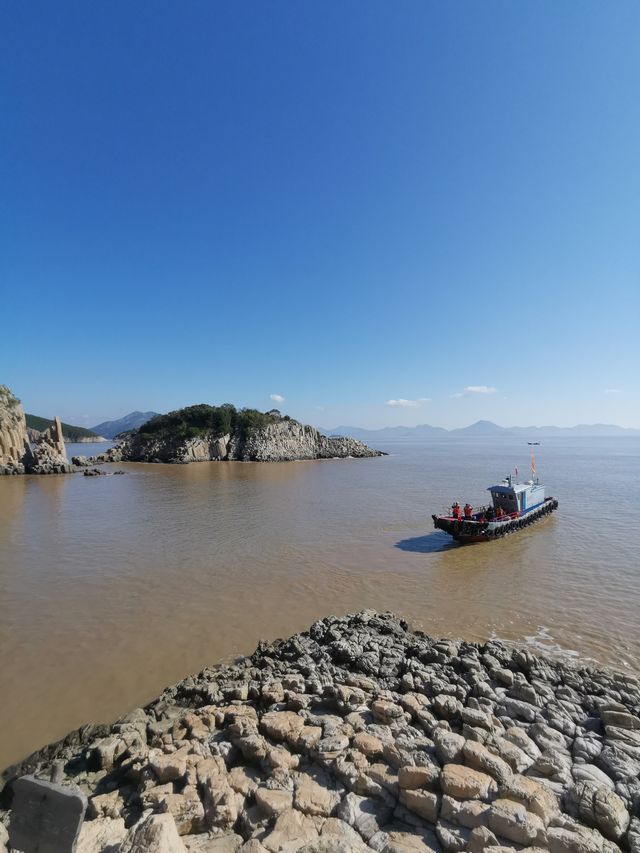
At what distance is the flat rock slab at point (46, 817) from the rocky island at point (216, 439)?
204ft

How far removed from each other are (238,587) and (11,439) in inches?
1916

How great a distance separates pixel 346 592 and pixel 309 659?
4865mm

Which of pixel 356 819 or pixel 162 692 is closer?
pixel 356 819

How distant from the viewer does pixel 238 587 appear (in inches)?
507

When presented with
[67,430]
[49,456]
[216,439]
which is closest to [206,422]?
[216,439]

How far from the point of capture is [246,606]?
1149 centimetres

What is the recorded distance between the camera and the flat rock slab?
11.1ft

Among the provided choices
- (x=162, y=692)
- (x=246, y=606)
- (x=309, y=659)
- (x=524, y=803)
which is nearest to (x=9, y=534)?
(x=246, y=606)

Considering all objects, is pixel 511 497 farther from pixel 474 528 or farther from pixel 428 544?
pixel 428 544

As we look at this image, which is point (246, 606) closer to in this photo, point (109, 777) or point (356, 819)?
point (109, 777)

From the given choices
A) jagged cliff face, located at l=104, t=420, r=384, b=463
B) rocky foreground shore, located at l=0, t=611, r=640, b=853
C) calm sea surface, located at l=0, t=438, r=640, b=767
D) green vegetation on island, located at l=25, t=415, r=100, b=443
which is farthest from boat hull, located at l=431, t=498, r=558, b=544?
green vegetation on island, located at l=25, t=415, r=100, b=443

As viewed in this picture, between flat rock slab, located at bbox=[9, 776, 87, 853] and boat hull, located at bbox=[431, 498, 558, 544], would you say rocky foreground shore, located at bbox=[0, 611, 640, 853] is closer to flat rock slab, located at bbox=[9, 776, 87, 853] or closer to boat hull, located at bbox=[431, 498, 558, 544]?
flat rock slab, located at bbox=[9, 776, 87, 853]

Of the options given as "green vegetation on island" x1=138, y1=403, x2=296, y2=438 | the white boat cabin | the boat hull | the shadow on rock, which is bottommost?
the shadow on rock

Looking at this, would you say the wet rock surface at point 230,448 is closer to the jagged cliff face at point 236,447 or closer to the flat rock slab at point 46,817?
the jagged cliff face at point 236,447
